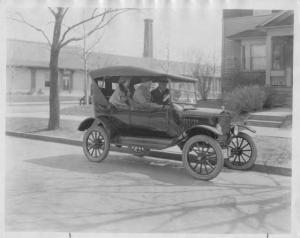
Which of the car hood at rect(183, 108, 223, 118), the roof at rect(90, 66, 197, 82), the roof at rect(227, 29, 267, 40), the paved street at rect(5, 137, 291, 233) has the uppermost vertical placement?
the roof at rect(227, 29, 267, 40)

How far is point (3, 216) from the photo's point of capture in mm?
3498

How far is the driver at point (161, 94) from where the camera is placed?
5043 mm

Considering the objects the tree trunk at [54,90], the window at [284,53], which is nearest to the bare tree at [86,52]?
the tree trunk at [54,90]

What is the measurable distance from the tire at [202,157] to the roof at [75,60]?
0.92 m

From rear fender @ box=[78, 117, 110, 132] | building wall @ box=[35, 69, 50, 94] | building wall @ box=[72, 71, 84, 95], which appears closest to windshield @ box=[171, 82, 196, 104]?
rear fender @ box=[78, 117, 110, 132]

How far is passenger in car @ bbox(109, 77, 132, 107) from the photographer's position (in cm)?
536

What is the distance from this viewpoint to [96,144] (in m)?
5.52

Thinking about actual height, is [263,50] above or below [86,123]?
above

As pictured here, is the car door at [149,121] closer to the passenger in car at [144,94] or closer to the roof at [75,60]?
the passenger in car at [144,94]

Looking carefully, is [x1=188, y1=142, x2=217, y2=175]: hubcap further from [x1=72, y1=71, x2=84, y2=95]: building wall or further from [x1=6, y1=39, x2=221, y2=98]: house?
[x1=72, y1=71, x2=84, y2=95]: building wall

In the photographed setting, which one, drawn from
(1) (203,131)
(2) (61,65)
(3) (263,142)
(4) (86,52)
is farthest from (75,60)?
(3) (263,142)

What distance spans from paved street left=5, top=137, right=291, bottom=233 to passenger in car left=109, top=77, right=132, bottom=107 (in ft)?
3.04

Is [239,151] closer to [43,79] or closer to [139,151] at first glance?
[139,151]

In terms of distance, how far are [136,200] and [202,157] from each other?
117cm
